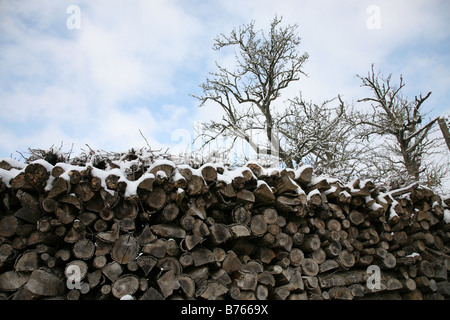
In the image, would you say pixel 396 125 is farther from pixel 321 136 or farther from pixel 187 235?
pixel 187 235

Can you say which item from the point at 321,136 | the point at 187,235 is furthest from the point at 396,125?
the point at 187,235

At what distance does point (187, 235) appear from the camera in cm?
230

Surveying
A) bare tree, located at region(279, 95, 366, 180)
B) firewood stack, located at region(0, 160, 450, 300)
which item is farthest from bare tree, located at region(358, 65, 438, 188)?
firewood stack, located at region(0, 160, 450, 300)

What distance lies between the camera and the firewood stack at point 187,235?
2088mm

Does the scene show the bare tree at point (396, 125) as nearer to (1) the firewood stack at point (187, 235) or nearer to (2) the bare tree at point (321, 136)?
(2) the bare tree at point (321, 136)

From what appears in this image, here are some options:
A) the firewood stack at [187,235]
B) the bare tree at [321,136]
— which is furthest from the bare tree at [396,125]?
the firewood stack at [187,235]

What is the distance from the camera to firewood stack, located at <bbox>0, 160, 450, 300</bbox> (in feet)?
6.85

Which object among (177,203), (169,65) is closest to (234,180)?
(177,203)

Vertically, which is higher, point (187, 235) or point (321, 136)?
point (321, 136)

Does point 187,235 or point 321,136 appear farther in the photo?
point 321,136

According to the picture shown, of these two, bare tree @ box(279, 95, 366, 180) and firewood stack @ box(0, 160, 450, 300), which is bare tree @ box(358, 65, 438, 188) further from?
firewood stack @ box(0, 160, 450, 300)

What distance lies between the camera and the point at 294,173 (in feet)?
9.73

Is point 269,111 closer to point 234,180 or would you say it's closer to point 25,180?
point 234,180
